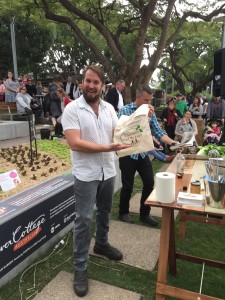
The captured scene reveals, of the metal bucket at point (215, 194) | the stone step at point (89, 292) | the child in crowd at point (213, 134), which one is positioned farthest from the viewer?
the child in crowd at point (213, 134)

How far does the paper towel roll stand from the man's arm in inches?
16.7

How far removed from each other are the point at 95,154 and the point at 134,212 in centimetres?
204

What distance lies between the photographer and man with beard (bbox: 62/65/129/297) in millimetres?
2312

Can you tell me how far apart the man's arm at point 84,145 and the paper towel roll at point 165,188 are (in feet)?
1.39

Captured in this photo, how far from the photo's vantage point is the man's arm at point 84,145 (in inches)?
89.4

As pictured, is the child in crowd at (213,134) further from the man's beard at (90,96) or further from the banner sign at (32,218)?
the man's beard at (90,96)

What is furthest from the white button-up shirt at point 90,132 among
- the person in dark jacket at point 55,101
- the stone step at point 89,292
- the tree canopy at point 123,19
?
the tree canopy at point 123,19

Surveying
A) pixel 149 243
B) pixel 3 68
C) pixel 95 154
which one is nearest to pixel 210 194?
pixel 95 154

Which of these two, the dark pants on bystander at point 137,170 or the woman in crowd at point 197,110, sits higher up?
the woman in crowd at point 197,110

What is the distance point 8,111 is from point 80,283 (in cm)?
918

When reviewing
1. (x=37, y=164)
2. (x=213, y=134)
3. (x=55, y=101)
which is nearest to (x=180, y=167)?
(x=37, y=164)

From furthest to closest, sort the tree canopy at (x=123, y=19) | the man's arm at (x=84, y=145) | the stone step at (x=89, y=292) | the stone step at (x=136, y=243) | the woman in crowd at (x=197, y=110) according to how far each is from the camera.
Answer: the woman in crowd at (x=197, y=110) → the tree canopy at (x=123, y=19) → the stone step at (x=136, y=243) → the stone step at (x=89, y=292) → the man's arm at (x=84, y=145)

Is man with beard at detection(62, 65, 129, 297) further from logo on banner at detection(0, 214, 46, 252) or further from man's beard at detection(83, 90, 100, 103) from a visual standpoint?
logo on banner at detection(0, 214, 46, 252)

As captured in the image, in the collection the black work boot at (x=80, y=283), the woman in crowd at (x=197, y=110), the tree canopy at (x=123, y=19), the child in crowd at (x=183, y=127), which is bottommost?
the black work boot at (x=80, y=283)
